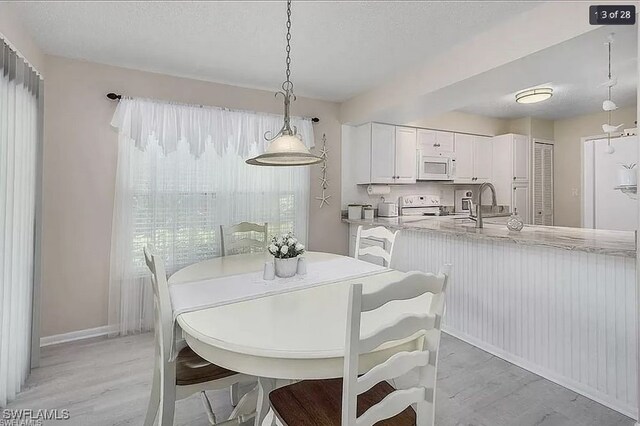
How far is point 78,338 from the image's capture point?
2.86 m

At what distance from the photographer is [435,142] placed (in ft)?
14.9

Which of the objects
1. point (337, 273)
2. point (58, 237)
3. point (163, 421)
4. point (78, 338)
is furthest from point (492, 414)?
point (58, 237)

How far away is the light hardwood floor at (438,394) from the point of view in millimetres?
1843

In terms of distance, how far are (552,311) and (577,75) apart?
1.91 metres

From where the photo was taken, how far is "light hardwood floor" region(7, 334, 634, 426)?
6.05ft

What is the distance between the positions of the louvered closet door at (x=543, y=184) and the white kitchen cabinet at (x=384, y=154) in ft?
7.28

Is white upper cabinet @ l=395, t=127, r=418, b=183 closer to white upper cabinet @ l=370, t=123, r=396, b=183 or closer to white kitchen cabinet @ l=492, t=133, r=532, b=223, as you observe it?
white upper cabinet @ l=370, t=123, r=396, b=183

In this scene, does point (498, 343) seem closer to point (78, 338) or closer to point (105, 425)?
point (105, 425)

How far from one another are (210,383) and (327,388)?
57 centimetres

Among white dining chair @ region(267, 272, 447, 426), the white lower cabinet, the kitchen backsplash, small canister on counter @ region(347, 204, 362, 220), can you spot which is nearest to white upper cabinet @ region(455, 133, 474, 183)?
the kitchen backsplash

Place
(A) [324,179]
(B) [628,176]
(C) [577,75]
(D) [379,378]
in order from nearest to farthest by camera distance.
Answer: (D) [379,378], (B) [628,176], (C) [577,75], (A) [324,179]

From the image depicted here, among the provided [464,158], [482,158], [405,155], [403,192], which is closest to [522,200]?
[482,158]

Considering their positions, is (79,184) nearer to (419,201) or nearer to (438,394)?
(438,394)

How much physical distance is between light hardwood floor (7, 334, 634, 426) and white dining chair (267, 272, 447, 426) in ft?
2.85
